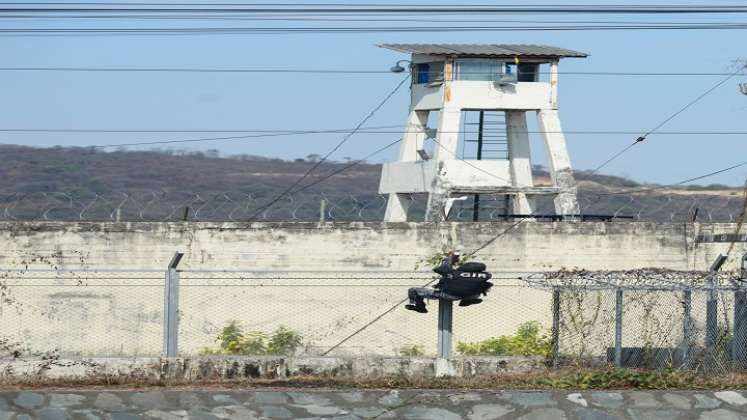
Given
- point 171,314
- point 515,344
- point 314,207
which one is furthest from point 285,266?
point 314,207

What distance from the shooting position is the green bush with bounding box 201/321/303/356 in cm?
2019

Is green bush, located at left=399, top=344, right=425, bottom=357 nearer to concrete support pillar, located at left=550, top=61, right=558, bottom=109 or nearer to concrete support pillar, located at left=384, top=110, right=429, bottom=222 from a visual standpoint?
concrete support pillar, located at left=384, top=110, right=429, bottom=222

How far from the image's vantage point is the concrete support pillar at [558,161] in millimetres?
30875

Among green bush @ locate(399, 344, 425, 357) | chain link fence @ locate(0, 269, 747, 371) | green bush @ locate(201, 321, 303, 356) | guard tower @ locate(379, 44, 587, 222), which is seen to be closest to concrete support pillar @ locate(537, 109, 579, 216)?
guard tower @ locate(379, 44, 587, 222)

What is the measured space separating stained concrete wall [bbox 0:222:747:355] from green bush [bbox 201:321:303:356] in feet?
3.62

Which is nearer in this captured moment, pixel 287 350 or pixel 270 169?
pixel 287 350

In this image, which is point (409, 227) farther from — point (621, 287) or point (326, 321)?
point (621, 287)

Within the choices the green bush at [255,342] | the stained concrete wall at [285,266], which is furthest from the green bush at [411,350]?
the green bush at [255,342]

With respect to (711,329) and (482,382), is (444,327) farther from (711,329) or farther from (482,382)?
(711,329)

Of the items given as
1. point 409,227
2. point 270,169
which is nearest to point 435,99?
point 409,227

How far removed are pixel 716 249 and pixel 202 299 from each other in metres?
10.6

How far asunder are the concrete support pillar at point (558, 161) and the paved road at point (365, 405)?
16.1 metres

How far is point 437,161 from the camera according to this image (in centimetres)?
3059

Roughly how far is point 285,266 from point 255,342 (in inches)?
195
